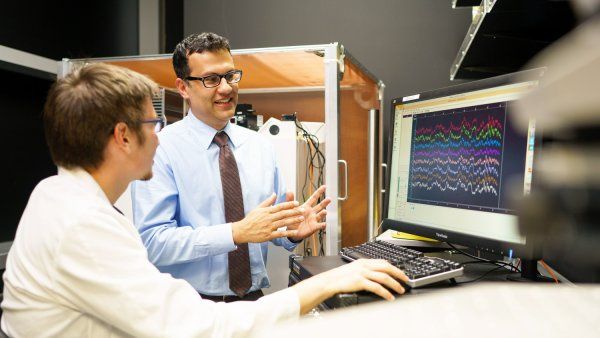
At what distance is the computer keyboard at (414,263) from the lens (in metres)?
0.85

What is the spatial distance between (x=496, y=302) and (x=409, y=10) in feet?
11.7

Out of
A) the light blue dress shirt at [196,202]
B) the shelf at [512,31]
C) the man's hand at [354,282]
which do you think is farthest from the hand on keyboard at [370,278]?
the shelf at [512,31]

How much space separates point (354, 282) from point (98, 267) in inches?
16.5

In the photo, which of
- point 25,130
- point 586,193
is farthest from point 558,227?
point 25,130

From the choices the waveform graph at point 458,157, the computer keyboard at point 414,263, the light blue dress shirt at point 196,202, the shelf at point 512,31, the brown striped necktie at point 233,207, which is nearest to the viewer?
the computer keyboard at point 414,263

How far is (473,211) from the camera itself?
1.04 metres

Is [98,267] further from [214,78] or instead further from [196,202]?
[214,78]

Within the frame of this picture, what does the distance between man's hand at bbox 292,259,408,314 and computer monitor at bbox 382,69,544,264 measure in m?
0.27

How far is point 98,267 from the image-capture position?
0.72 metres

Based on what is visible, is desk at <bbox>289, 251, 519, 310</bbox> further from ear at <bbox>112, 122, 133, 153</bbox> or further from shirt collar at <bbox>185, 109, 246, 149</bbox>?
shirt collar at <bbox>185, 109, 246, 149</bbox>

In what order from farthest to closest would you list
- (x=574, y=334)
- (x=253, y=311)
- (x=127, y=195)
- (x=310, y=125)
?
(x=310, y=125) → (x=127, y=195) → (x=253, y=311) → (x=574, y=334)

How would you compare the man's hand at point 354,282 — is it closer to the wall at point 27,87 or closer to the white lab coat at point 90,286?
the white lab coat at point 90,286

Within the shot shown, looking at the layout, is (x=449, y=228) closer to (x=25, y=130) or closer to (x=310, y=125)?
(x=310, y=125)

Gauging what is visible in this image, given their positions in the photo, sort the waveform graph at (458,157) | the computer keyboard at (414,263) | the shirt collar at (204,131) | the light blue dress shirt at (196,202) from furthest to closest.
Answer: the shirt collar at (204,131), the light blue dress shirt at (196,202), the waveform graph at (458,157), the computer keyboard at (414,263)
